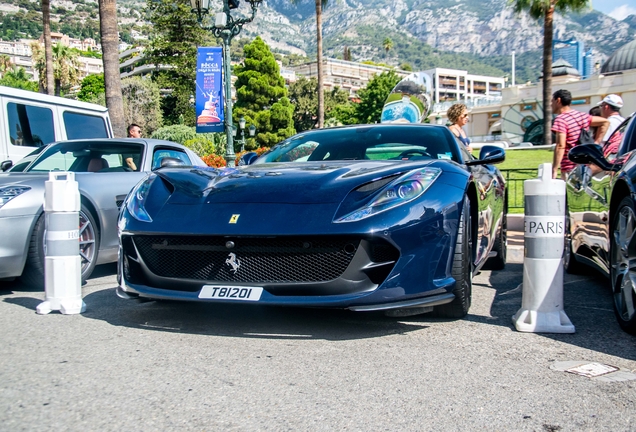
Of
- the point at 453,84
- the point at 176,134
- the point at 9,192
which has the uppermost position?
the point at 453,84

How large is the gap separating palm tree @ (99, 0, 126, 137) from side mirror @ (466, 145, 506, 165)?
10145 millimetres

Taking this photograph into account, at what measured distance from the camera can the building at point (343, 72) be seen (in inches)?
5600

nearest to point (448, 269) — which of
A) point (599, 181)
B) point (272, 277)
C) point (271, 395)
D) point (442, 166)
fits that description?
point (442, 166)

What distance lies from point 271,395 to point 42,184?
338 centimetres

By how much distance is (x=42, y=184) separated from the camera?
500cm

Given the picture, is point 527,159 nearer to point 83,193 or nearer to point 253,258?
point 83,193

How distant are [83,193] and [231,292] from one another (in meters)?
2.63

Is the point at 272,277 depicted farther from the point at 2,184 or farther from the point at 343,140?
the point at 2,184

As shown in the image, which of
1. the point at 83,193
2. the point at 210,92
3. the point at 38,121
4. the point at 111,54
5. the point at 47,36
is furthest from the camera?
the point at 47,36

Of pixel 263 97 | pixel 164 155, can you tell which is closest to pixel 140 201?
pixel 164 155

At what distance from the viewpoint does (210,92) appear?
1695 cm

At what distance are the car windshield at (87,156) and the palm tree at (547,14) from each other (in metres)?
23.1

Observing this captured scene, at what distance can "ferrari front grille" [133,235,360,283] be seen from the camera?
317 cm

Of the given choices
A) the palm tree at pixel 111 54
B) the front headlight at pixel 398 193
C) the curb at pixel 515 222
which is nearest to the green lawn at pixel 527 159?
the curb at pixel 515 222
